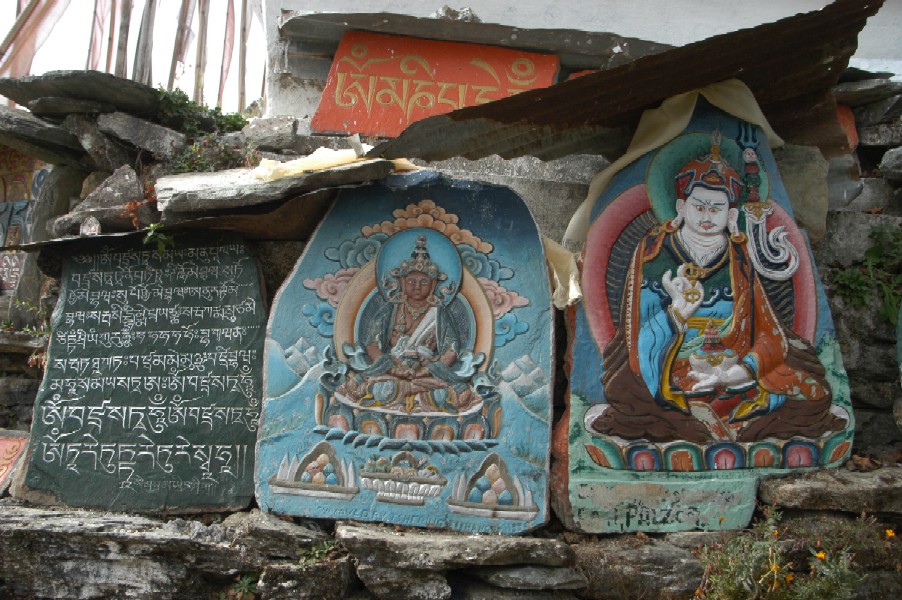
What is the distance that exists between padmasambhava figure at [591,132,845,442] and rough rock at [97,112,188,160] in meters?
3.40

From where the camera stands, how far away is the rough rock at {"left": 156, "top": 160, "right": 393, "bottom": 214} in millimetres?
4875

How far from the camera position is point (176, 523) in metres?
4.74

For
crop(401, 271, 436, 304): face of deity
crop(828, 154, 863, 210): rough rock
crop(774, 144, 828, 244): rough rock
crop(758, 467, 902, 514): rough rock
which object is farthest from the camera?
crop(828, 154, 863, 210): rough rock

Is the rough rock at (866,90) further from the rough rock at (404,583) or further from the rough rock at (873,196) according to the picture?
the rough rock at (404,583)

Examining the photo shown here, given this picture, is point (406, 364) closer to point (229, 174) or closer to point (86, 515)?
point (229, 174)

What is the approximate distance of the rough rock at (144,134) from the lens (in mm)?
5984

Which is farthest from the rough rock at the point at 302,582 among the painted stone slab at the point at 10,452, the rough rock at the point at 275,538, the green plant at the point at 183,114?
the green plant at the point at 183,114

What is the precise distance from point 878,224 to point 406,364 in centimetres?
337

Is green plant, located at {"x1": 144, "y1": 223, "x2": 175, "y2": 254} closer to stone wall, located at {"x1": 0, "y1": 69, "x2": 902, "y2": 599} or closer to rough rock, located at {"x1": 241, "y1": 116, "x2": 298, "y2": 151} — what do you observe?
stone wall, located at {"x1": 0, "y1": 69, "x2": 902, "y2": 599}

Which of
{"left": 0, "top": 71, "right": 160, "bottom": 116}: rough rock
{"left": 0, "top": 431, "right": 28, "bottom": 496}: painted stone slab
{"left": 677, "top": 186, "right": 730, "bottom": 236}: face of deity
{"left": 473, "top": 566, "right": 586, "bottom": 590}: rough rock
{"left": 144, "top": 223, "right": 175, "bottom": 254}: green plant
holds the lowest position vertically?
{"left": 473, "top": 566, "right": 586, "bottom": 590}: rough rock

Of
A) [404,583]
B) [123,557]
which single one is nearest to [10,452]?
[123,557]

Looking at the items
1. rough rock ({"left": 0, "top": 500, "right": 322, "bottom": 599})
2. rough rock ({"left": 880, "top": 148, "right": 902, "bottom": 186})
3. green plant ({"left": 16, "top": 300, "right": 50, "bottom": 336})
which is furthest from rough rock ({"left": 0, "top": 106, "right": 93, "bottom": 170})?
rough rock ({"left": 880, "top": 148, "right": 902, "bottom": 186})

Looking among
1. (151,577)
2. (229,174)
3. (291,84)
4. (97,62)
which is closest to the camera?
(151,577)

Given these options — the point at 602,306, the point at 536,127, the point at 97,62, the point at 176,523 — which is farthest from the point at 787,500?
the point at 97,62
